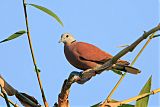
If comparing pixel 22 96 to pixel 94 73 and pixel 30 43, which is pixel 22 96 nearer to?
pixel 30 43

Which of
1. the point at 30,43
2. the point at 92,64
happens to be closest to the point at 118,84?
the point at 30,43

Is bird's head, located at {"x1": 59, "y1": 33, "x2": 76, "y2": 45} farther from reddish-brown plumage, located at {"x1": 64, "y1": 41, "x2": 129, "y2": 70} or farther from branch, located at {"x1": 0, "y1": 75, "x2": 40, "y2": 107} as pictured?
branch, located at {"x1": 0, "y1": 75, "x2": 40, "y2": 107}

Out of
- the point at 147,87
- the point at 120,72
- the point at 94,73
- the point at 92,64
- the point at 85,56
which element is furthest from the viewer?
the point at 85,56

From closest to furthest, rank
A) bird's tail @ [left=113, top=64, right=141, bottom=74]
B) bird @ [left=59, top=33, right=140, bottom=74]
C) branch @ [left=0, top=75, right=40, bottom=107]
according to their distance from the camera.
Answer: branch @ [left=0, top=75, right=40, bottom=107] < bird's tail @ [left=113, top=64, right=141, bottom=74] < bird @ [left=59, top=33, right=140, bottom=74]

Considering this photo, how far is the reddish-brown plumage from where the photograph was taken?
1804 mm

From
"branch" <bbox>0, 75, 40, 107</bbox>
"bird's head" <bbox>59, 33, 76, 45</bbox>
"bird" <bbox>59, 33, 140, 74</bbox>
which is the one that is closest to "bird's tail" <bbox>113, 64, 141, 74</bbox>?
→ "bird" <bbox>59, 33, 140, 74</bbox>

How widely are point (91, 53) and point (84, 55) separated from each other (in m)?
0.08

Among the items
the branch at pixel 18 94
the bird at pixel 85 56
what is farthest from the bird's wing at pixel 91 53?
the branch at pixel 18 94

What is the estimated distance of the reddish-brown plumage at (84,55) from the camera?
180cm

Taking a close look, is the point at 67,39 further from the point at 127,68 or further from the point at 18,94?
the point at 18,94

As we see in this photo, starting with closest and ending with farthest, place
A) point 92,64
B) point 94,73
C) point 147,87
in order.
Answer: point 94,73, point 147,87, point 92,64

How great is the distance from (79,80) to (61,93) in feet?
0.27

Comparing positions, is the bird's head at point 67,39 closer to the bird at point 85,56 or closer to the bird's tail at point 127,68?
the bird at point 85,56

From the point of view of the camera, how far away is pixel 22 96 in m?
1.35
